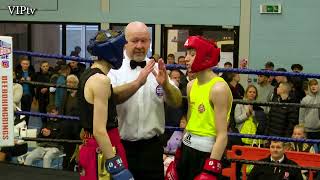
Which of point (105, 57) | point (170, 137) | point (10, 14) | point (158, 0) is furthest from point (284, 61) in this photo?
point (105, 57)

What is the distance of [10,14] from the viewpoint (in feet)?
33.5

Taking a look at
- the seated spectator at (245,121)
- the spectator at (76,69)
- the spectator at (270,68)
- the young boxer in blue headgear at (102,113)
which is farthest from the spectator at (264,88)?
the young boxer in blue headgear at (102,113)

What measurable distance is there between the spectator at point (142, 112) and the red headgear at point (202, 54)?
188mm

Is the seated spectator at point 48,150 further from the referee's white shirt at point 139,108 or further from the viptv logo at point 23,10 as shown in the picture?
the viptv logo at point 23,10

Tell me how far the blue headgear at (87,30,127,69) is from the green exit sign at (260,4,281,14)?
260 inches

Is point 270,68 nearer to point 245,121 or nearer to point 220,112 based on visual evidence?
point 245,121

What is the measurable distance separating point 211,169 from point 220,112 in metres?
0.26

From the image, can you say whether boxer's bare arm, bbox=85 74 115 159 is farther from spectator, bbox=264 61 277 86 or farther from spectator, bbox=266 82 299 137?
spectator, bbox=264 61 277 86

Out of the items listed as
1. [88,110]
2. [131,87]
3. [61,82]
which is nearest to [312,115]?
[61,82]

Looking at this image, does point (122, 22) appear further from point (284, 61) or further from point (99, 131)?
point (99, 131)

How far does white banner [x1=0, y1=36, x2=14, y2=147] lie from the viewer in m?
3.38

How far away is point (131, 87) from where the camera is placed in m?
2.48

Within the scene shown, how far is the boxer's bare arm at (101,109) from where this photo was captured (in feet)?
7.53

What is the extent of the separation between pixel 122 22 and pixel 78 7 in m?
0.93
